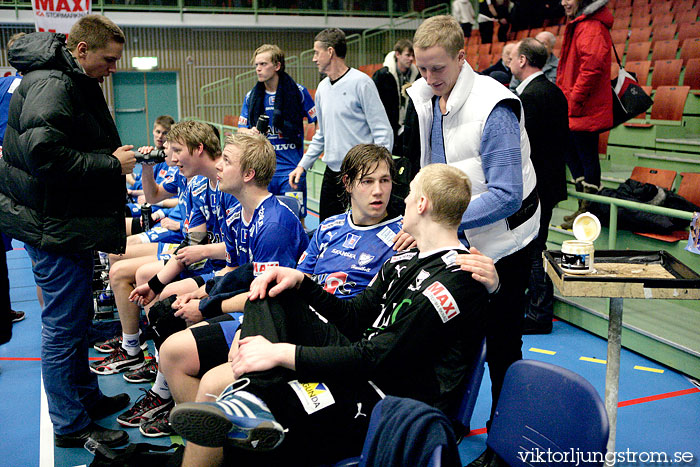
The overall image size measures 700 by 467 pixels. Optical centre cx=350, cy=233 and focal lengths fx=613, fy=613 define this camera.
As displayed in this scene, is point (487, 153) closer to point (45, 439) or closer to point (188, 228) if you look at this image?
point (188, 228)

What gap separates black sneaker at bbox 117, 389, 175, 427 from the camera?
2879mm

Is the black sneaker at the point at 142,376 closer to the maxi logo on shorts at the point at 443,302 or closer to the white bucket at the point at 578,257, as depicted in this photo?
the maxi logo on shorts at the point at 443,302

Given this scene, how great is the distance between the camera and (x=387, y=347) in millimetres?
1715

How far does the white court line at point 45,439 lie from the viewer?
8.53 ft

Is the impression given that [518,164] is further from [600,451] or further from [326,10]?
[326,10]

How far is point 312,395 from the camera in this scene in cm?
170

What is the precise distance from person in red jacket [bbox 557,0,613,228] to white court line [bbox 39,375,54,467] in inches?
139

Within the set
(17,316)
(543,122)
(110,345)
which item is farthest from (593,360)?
(17,316)

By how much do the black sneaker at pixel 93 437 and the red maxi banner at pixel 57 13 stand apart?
3.18 metres

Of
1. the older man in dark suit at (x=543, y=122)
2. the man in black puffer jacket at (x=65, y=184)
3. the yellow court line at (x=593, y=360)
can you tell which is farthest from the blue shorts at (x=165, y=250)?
the yellow court line at (x=593, y=360)

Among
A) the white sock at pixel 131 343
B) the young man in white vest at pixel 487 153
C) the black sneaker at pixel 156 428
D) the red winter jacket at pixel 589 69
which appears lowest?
the black sneaker at pixel 156 428

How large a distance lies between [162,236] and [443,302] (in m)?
2.83

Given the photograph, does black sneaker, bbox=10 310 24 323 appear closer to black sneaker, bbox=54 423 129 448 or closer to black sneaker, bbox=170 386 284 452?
black sneaker, bbox=54 423 129 448

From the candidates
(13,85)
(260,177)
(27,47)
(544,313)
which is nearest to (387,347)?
(260,177)
